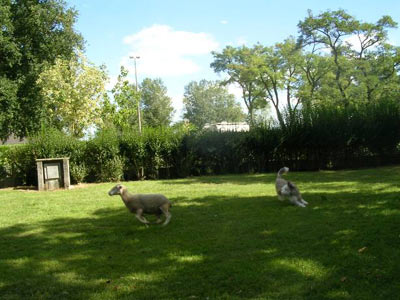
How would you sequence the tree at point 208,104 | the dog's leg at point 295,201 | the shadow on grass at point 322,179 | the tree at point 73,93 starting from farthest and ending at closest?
the tree at point 208,104 < the tree at point 73,93 < the shadow on grass at point 322,179 < the dog's leg at point 295,201

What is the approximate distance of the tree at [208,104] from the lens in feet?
261

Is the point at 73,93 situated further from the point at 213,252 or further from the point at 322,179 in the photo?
the point at 213,252

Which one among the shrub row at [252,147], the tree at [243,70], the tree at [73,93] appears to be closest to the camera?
the shrub row at [252,147]

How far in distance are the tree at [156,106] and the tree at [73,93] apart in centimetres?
3477

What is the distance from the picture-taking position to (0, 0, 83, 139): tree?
25797 millimetres

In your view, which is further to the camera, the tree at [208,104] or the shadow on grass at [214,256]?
the tree at [208,104]

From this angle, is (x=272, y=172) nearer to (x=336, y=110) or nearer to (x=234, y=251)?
(x=336, y=110)

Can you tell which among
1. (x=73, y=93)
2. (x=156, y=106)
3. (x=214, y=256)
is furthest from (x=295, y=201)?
(x=156, y=106)

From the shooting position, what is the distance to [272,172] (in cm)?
1827

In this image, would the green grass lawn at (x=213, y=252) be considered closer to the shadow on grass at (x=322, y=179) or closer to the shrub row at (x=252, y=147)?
the shadow on grass at (x=322, y=179)

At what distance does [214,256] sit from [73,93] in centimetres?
2303

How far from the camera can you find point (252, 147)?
18.4 metres

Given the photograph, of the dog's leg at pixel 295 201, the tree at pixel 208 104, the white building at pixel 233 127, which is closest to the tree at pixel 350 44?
the white building at pixel 233 127

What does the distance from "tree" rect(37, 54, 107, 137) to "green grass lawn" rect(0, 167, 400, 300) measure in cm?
1766
